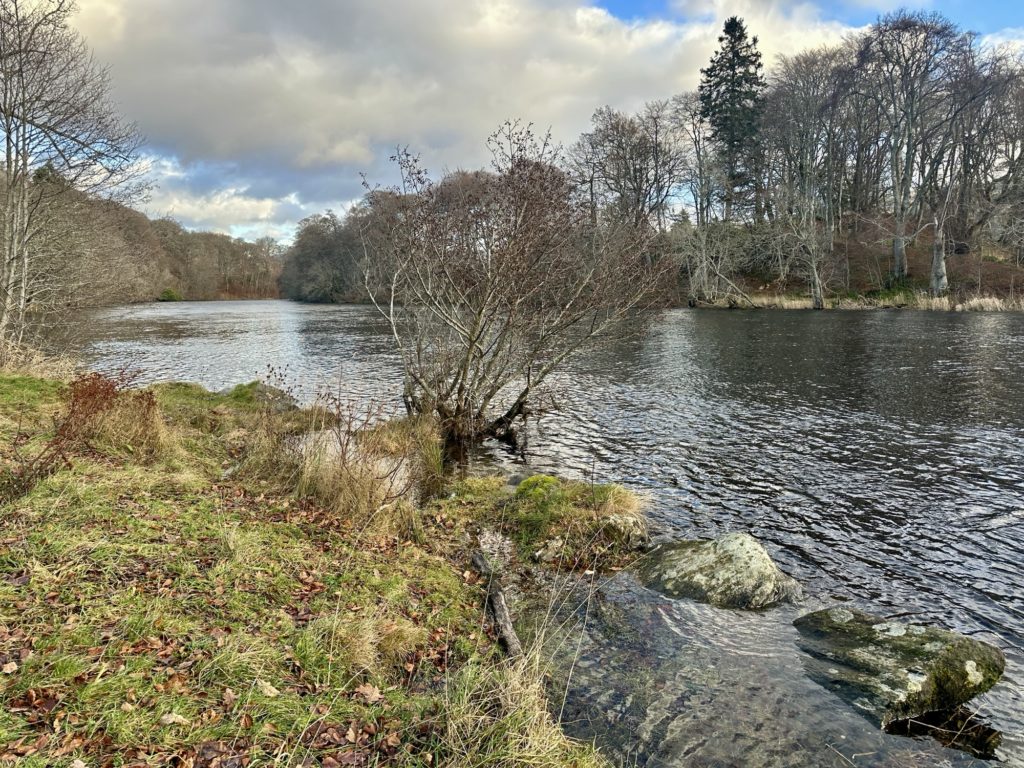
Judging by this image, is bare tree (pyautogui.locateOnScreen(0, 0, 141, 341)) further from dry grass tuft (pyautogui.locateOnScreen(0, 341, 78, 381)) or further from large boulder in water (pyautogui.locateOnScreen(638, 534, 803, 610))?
large boulder in water (pyautogui.locateOnScreen(638, 534, 803, 610))

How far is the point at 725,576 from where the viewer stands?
639 cm

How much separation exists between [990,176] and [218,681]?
60.4 metres

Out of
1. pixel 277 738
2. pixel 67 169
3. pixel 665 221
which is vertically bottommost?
pixel 277 738

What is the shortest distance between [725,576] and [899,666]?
1.80 m

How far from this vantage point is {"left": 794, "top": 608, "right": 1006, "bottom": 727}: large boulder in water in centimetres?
459

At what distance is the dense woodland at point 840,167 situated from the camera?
39.0 m

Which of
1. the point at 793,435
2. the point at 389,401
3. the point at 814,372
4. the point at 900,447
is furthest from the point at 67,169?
the point at 814,372

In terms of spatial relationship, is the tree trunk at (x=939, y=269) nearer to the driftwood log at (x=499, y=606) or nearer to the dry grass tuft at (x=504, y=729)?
the driftwood log at (x=499, y=606)

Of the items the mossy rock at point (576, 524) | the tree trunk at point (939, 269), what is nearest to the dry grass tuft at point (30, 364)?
the mossy rock at point (576, 524)

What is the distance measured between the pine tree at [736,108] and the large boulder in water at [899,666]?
5051 centimetres

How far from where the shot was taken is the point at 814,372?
19.0m

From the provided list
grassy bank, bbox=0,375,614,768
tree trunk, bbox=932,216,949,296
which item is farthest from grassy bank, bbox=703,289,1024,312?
grassy bank, bbox=0,375,614,768

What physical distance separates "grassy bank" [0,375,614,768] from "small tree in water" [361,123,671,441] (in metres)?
4.39

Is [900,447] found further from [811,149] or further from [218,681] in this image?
[811,149]
